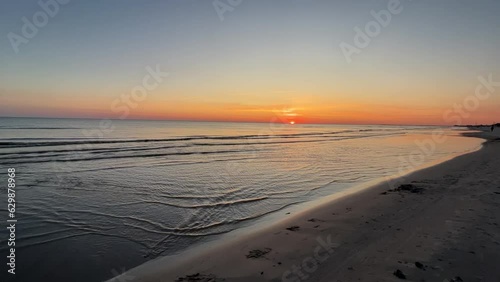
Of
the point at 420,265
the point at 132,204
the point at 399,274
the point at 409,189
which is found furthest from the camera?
the point at 409,189

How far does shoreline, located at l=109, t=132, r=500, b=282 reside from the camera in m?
5.15

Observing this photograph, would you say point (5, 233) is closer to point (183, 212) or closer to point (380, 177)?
point (183, 212)

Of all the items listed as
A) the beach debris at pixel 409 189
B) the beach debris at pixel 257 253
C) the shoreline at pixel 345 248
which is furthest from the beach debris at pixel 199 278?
the beach debris at pixel 409 189

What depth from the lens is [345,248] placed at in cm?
617

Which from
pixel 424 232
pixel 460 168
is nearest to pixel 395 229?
pixel 424 232

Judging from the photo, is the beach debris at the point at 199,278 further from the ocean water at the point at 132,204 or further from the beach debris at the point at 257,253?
the ocean water at the point at 132,204

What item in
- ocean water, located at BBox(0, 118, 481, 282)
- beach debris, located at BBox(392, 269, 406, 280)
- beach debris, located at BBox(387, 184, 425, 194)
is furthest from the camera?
beach debris, located at BBox(387, 184, 425, 194)

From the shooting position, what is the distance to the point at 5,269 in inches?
222

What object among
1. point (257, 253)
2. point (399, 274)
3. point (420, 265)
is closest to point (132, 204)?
point (257, 253)

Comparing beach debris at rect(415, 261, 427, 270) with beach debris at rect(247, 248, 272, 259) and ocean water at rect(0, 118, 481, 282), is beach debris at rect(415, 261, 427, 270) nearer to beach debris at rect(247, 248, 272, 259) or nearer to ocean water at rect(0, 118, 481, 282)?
beach debris at rect(247, 248, 272, 259)

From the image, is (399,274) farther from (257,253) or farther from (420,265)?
(257,253)

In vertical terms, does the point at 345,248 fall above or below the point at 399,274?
below

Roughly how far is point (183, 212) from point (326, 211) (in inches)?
178

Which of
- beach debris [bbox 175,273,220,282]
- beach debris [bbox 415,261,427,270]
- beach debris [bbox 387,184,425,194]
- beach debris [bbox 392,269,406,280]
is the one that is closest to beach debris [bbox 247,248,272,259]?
beach debris [bbox 175,273,220,282]
